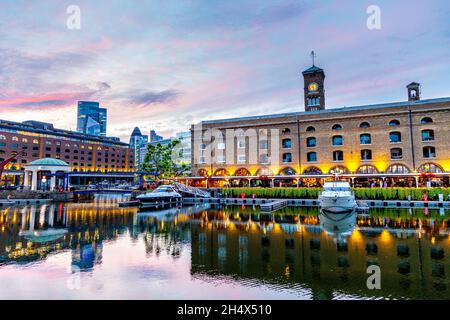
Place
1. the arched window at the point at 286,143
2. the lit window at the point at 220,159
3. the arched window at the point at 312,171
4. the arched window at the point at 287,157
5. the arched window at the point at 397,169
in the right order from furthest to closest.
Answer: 1. the lit window at the point at 220,159
2. the arched window at the point at 286,143
3. the arched window at the point at 287,157
4. the arched window at the point at 312,171
5. the arched window at the point at 397,169

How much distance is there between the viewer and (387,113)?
49.6m

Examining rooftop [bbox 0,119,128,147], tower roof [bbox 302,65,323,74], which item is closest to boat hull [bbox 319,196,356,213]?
tower roof [bbox 302,65,323,74]

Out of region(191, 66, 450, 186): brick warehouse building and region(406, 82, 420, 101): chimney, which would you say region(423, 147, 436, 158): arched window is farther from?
region(406, 82, 420, 101): chimney

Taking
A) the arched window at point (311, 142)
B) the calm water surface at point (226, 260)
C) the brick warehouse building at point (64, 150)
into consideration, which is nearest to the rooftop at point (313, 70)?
the arched window at point (311, 142)

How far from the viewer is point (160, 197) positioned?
151ft

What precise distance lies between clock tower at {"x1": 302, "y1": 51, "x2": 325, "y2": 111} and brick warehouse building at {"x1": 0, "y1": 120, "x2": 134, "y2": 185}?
182 ft

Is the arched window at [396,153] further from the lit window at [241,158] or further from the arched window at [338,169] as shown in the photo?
the lit window at [241,158]

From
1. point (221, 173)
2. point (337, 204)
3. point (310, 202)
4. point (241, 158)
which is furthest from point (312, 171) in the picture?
point (337, 204)

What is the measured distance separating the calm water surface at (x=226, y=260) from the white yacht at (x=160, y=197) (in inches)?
748

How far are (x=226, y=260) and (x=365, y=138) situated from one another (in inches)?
1717

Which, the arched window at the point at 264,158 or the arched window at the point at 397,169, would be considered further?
the arched window at the point at 264,158

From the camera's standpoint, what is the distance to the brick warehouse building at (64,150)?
108m
